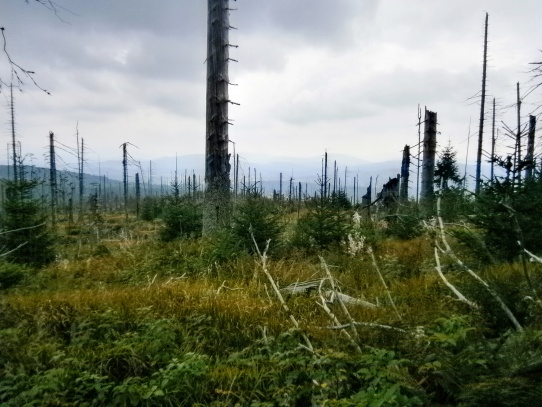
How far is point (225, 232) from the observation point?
732 centimetres

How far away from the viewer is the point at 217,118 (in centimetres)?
871

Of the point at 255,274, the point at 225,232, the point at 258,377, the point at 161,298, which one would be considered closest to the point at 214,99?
the point at 225,232

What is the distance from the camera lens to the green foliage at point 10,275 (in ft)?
21.8

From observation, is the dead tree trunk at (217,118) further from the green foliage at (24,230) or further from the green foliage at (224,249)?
the green foliage at (24,230)

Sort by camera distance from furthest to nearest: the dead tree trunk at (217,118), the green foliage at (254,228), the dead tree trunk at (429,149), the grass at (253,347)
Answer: the dead tree trunk at (429,149) → the dead tree trunk at (217,118) → the green foliage at (254,228) → the grass at (253,347)

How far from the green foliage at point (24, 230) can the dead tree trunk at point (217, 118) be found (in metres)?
4.32

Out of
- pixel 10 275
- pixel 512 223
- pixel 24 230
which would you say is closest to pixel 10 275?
pixel 10 275

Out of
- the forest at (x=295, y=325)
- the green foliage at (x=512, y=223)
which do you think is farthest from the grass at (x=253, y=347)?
the green foliage at (x=512, y=223)

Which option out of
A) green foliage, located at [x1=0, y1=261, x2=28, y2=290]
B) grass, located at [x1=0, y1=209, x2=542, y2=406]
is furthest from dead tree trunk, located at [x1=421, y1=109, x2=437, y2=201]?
green foliage, located at [x1=0, y1=261, x2=28, y2=290]

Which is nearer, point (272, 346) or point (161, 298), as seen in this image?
point (272, 346)

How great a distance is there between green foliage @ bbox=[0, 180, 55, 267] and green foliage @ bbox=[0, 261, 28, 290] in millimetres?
2321

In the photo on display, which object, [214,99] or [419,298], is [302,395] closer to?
[419,298]

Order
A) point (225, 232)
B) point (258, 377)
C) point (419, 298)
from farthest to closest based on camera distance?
point (225, 232) → point (419, 298) → point (258, 377)

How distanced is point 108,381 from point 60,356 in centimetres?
51
